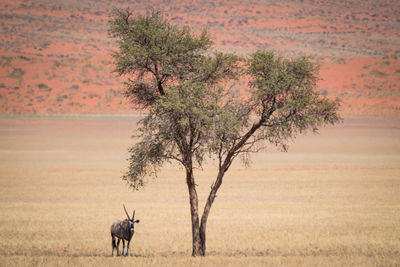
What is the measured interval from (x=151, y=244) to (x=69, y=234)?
3.72 m

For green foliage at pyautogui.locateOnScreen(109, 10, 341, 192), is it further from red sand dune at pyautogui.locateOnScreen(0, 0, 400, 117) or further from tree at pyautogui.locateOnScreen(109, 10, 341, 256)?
red sand dune at pyautogui.locateOnScreen(0, 0, 400, 117)

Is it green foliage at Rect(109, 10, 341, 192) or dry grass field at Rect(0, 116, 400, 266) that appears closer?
green foliage at Rect(109, 10, 341, 192)

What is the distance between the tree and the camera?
18703 mm

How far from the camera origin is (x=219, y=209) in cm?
3262

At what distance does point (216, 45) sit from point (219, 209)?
372 feet

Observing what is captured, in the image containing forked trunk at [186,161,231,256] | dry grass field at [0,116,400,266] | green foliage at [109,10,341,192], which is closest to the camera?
green foliage at [109,10,341,192]

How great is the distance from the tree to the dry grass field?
3353 mm

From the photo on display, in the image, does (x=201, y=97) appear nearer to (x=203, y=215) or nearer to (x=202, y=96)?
(x=202, y=96)

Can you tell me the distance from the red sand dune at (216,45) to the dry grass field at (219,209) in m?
18.0

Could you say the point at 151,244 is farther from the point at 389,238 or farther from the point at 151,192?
the point at 151,192

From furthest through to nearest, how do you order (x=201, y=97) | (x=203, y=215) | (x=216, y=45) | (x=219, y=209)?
(x=216, y=45) → (x=219, y=209) → (x=203, y=215) → (x=201, y=97)

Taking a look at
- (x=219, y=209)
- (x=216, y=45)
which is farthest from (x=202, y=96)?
(x=216, y=45)

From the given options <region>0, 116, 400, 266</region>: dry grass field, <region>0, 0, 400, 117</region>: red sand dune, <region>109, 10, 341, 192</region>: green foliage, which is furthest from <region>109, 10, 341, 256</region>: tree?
<region>0, 0, 400, 117</region>: red sand dune

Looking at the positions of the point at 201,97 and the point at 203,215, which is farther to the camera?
the point at 203,215
